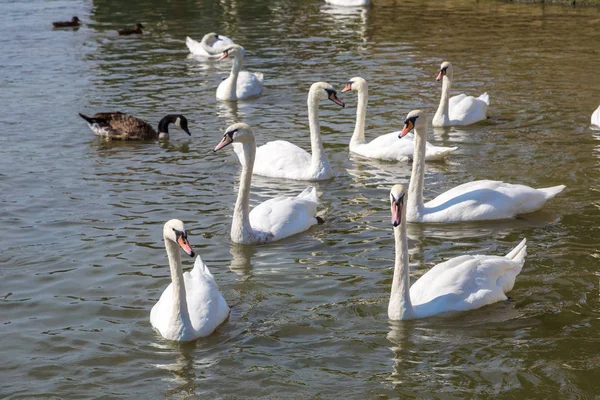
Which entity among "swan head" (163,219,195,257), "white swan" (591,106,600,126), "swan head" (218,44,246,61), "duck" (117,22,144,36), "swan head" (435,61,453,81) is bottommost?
"duck" (117,22,144,36)

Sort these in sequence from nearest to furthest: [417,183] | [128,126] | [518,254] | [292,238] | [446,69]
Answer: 1. [518,254]
2. [292,238]
3. [417,183]
4. [128,126]
5. [446,69]

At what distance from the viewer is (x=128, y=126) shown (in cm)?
1542

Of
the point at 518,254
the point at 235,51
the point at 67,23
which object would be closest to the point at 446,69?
the point at 235,51

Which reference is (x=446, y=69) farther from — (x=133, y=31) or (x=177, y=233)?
(x=133, y=31)

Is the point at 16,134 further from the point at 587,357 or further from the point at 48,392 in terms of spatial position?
the point at 587,357

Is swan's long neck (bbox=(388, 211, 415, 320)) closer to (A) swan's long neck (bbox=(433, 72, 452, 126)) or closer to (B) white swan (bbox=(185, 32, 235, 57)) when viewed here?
(A) swan's long neck (bbox=(433, 72, 452, 126))

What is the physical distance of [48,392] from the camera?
288 inches

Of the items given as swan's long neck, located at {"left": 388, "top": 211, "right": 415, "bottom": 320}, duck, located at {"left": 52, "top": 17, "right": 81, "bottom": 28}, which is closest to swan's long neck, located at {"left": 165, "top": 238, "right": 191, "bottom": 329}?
swan's long neck, located at {"left": 388, "top": 211, "right": 415, "bottom": 320}

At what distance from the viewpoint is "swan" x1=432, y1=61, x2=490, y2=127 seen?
15602 mm

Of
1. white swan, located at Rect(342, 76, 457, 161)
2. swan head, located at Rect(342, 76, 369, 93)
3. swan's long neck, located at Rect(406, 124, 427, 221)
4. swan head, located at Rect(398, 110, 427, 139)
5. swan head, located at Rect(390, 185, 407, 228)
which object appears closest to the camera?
swan head, located at Rect(390, 185, 407, 228)

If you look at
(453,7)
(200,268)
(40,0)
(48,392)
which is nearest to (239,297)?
(200,268)

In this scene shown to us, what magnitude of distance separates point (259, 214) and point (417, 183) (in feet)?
6.01

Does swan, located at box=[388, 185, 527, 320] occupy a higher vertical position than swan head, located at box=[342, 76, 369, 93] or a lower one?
lower

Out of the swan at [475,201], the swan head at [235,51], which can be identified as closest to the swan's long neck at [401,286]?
the swan at [475,201]
